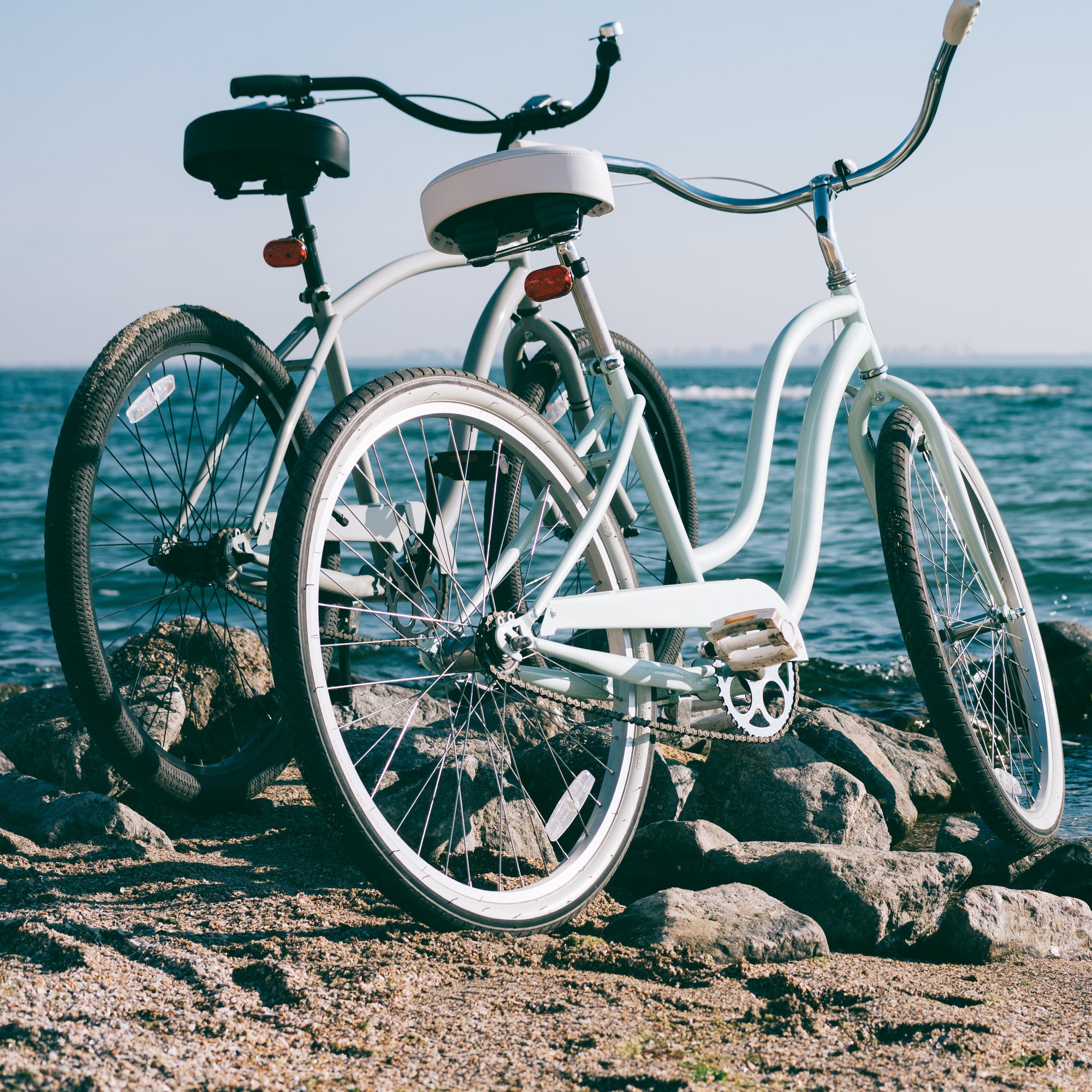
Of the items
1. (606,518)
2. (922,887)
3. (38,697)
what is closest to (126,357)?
(606,518)

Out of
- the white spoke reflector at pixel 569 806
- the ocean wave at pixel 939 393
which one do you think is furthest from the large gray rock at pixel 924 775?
the ocean wave at pixel 939 393

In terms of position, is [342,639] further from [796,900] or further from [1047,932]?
[1047,932]

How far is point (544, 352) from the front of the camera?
3793 mm

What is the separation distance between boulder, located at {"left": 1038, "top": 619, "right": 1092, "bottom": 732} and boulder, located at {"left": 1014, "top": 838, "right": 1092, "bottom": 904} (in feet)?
7.30

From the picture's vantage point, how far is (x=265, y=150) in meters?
3.04

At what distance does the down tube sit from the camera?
3.20 metres

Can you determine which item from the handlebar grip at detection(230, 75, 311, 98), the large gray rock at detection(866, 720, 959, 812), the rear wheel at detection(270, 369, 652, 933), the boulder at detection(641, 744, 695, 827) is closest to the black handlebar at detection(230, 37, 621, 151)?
the handlebar grip at detection(230, 75, 311, 98)

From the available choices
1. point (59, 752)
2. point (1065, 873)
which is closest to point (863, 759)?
point (1065, 873)

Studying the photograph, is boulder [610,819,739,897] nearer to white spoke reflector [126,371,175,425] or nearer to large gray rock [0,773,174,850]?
large gray rock [0,773,174,850]

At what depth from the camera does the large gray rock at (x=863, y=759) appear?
384 cm

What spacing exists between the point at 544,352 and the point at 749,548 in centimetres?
676

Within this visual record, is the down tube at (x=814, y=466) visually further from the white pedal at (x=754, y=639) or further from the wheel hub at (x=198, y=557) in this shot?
the wheel hub at (x=198, y=557)

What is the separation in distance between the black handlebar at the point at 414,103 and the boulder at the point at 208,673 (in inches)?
64.5

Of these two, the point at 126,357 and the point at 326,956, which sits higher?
the point at 126,357
